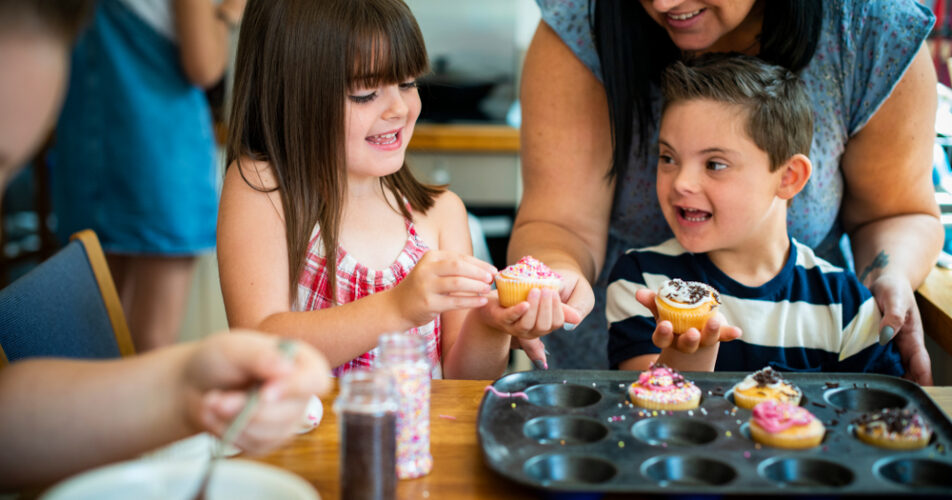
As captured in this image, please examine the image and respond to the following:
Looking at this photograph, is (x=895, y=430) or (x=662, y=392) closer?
(x=895, y=430)

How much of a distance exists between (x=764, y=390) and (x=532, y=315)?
42cm

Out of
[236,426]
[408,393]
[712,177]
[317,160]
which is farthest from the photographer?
[712,177]

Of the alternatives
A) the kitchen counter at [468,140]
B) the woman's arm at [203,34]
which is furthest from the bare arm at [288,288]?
the kitchen counter at [468,140]

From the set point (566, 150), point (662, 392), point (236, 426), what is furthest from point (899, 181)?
point (236, 426)

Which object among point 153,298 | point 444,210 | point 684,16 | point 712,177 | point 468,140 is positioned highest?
point 684,16

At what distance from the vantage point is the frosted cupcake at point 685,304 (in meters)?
1.63

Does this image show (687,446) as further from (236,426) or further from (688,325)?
(236,426)

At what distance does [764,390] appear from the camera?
1.35 metres

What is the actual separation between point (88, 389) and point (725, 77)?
4.61ft

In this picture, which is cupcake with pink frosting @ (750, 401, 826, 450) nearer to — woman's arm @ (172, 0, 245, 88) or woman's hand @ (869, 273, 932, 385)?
woman's hand @ (869, 273, 932, 385)

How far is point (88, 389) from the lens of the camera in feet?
3.33

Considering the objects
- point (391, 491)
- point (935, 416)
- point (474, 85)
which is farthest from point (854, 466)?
point (474, 85)

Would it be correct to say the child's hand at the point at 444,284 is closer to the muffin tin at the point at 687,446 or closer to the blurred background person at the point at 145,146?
the muffin tin at the point at 687,446

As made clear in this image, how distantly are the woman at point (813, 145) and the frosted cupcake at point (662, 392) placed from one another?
462mm
